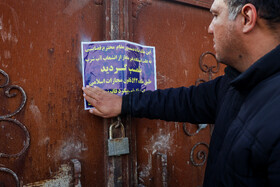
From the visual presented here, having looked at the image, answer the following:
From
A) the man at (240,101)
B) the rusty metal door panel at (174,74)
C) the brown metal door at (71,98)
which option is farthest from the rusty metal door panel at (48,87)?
the rusty metal door panel at (174,74)

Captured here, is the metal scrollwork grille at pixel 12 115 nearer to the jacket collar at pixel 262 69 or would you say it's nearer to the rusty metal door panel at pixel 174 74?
A: the rusty metal door panel at pixel 174 74

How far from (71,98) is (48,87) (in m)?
0.11

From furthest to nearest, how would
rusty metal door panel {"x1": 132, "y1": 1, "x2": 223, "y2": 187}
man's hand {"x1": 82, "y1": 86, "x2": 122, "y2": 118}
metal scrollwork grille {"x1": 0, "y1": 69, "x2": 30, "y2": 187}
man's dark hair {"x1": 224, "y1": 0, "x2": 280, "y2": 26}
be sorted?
rusty metal door panel {"x1": 132, "y1": 1, "x2": 223, "y2": 187} < man's hand {"x1": 82, "y1": 86, "x2": 122, "y2": 118} < metal scrollwork grille {"x1": 0, "y1": 69, "x2": 30, "y2": 187} < man's dark hair {"x1": 224, "y1": 0, "x2": 280, "y2": 26}

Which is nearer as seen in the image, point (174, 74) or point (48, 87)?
point (48, 87)

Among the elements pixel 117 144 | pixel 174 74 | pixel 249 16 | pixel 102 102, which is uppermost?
pixel 249 16

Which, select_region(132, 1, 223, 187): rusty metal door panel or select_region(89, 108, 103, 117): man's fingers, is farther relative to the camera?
select_region(132, 1, 223, 187): rusty metal door panel

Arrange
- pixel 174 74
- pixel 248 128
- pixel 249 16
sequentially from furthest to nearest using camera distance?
pixel 174 74, pixel 249 16, pixel 248 128

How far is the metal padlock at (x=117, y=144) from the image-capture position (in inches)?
38.8

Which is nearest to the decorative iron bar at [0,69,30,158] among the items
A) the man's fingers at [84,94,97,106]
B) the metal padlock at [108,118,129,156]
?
the man's fingers at [84,94,97,106]

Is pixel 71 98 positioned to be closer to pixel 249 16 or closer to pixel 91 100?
pixel 91 100

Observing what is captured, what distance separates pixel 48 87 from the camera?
0.92 meters

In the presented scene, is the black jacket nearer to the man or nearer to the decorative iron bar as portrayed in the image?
the man

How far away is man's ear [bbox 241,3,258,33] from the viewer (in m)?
0.70

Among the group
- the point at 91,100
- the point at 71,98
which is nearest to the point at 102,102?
the point at 91,100
